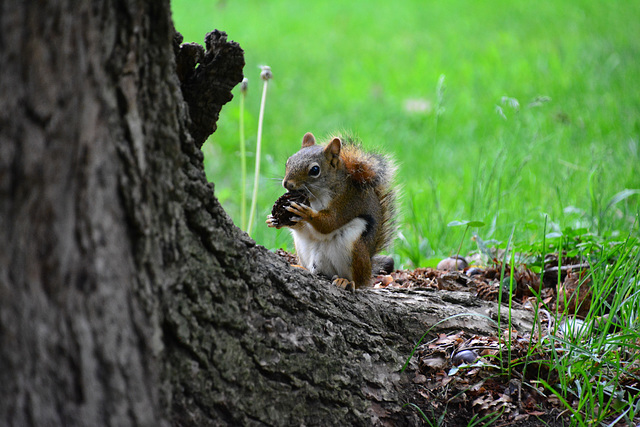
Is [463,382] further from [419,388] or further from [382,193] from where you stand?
[382,193]

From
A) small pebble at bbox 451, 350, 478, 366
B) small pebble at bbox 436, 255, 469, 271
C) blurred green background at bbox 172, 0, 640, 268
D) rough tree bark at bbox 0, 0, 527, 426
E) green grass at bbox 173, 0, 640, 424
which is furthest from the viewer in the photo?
blurred green background at bbox 172, 0, 640, 268

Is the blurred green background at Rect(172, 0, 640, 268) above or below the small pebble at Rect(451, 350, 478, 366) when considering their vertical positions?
above

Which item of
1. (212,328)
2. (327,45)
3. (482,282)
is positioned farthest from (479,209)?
(327,45)

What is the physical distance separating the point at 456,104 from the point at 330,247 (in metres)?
4.07

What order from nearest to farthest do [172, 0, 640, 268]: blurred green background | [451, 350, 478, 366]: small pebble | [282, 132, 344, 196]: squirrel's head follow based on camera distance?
[451, 350, 478, 366]: small pebble < [282, 132, 344, 196]: squirrel's head < [172, 0, 640, 268]: blurred green background

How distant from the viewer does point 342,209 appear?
2.55 m

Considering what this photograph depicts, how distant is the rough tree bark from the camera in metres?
1.04

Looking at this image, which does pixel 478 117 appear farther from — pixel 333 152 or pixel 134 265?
pixel 134 265

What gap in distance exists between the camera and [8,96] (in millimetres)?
1031

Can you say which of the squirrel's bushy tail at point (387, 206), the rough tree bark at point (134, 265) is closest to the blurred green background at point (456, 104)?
the squirrel's bushy tail at point (387, 206)

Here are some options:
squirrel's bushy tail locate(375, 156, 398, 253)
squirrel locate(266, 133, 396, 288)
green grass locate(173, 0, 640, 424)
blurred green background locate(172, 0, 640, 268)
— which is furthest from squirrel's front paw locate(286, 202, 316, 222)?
blurred green background locate(172, 0, 640, 268)

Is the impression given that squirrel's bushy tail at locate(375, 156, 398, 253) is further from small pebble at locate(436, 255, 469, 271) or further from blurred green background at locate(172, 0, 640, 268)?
small pebble at locate(436, 255, 469, 271)

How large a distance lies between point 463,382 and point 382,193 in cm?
101

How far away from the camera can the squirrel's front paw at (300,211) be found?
7.78 feet
